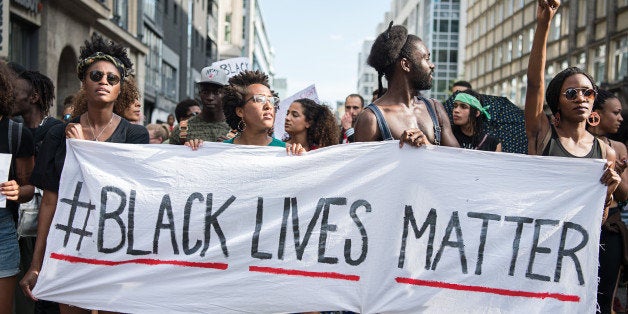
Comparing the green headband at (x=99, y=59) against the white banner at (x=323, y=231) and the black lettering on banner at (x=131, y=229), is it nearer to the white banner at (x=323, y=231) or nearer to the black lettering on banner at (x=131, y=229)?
the white banner at (x=323, y=231)

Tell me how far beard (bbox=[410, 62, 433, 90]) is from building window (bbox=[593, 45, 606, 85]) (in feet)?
79.3

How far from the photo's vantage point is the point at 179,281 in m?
3.86

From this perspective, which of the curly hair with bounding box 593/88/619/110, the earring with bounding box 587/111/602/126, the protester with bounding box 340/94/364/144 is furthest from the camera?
the protester with bounding box 340/94/364/144

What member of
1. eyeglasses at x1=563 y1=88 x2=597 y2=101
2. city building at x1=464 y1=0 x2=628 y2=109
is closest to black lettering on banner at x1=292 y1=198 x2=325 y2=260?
eyeglasses at x1=563 y1=88 x2=597 y2=101

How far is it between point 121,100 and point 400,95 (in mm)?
1714

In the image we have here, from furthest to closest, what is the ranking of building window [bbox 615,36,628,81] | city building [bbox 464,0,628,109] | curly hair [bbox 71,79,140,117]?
city building [bbox 464,0,628,109]
building window [bbox 615,36,628,81]
curly hair [bbox 71,79,140,117]

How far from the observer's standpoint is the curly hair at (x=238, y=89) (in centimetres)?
467

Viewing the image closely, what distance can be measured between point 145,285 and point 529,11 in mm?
37082

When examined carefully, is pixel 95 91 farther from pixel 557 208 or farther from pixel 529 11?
pixel 529 11

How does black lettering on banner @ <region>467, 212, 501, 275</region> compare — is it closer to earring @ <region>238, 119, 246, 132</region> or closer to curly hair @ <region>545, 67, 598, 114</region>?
curly hair @ <region>545, 67, 598, 114</region>

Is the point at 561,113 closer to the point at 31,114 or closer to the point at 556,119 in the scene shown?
the point at 556,119

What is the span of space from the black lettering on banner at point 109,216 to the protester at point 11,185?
44cm

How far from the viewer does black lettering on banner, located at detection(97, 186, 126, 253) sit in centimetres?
394

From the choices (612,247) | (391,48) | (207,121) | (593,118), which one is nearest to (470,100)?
(593,118)
